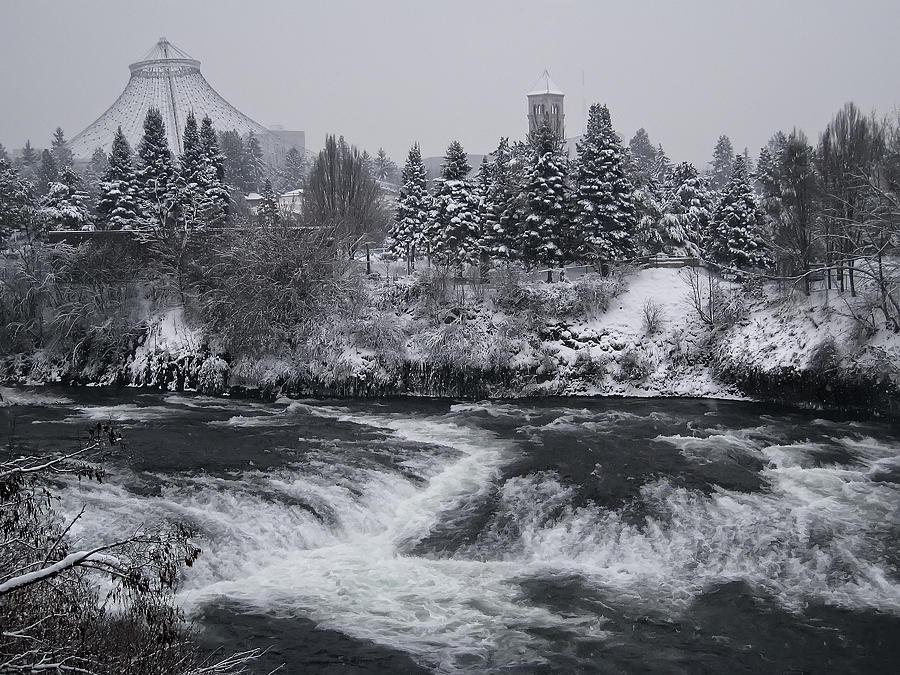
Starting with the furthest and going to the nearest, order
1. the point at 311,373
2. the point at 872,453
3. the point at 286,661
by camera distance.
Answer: the point at 311,373, the point at 872,453, the point at 286,661

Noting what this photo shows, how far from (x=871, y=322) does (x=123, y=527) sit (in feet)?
80.8

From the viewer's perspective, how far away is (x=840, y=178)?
2911 centimetres

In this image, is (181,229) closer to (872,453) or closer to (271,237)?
(271,237)

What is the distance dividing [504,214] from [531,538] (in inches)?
992

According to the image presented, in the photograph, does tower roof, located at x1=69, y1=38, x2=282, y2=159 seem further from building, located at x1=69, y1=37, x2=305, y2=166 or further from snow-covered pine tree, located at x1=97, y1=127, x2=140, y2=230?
snow-covered pine tree, located at x1=97, y1=127, x2=140, y2=230

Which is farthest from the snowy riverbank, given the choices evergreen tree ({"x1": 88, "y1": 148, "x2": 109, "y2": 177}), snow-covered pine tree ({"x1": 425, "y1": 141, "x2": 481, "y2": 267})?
evergreen tree ({"x1": 88, "y1": 148, "x2": 109, "y2": 177})

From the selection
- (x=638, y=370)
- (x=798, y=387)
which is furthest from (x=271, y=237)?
(x=798, y=387)

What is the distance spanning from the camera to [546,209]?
3525 cm

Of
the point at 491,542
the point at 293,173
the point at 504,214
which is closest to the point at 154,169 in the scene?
the point at 504,214

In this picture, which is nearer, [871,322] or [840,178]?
[871,322]

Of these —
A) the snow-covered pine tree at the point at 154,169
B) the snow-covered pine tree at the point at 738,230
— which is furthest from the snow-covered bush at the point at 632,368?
the snow-covered pine tree at the point at 154,169

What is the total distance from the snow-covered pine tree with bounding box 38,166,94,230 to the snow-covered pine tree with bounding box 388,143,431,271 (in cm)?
1909

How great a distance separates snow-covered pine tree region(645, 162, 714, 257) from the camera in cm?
Result: 4084

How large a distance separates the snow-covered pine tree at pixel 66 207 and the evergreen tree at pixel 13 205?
0.97 m
